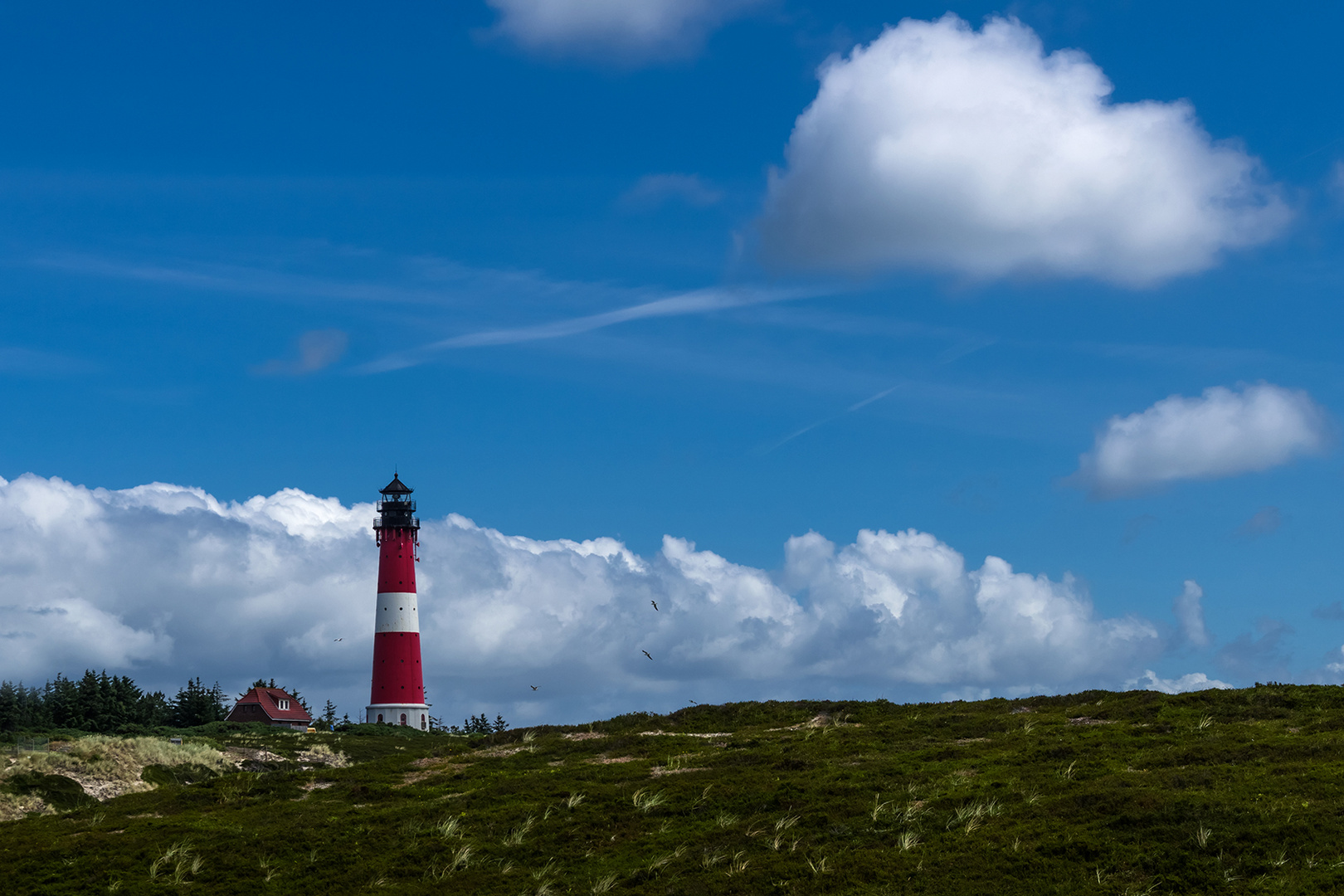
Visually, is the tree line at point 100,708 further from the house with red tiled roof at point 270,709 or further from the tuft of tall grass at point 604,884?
the tuft of tall grass at point 604,884

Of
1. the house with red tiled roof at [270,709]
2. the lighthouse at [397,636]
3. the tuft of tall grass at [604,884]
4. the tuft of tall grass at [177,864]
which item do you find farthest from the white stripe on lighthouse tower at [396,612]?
the tuft of tall grass at [604,884]

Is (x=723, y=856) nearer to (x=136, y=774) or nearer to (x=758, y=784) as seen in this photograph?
(x=758, y=784)

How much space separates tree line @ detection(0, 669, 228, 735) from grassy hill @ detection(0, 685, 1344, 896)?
41218 mm

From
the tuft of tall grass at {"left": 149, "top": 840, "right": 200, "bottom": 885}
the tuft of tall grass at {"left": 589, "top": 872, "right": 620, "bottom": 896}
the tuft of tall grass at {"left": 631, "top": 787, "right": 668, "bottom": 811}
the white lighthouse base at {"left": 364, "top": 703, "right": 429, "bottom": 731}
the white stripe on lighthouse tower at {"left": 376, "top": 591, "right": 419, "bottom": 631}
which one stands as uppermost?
the white stripe on lighthouse tower at {"left": 376, "top": 591, "right": 419, "bottom": 631}

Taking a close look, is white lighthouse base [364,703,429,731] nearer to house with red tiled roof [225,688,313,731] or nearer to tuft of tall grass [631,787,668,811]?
house with red tiled roof [225,688,313,731]

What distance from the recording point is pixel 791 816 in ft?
109

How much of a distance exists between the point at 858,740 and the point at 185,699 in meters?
75.2

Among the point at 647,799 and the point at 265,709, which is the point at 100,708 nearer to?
the point at 265,709

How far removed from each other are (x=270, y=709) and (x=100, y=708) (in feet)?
69.6

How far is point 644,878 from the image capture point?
96.1 ft

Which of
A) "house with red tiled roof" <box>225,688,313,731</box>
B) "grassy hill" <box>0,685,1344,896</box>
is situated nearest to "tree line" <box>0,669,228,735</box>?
"house with red tiled roof" <box>225,688,313,731</box>

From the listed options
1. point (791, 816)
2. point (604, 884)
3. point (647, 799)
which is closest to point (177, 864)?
point (604, 884)

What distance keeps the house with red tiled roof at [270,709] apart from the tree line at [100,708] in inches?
221

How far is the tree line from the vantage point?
8512cm
